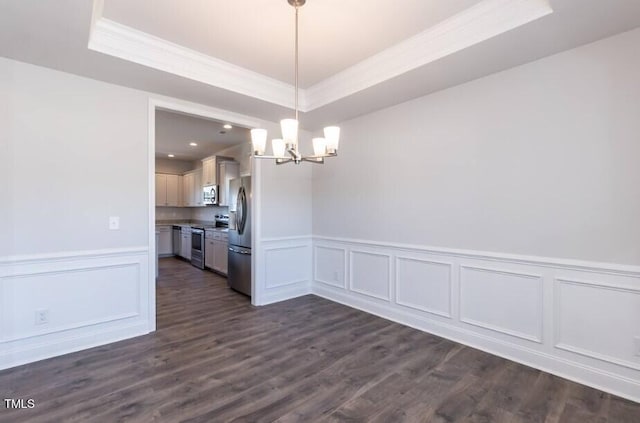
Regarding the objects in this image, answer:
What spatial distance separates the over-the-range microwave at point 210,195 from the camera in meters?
6.79

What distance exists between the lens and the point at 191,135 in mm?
5793

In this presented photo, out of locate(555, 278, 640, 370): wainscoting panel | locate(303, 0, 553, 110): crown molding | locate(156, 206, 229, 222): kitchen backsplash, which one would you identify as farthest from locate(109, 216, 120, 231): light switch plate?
locate(156, 206, 229, 222): kitchen backsplash

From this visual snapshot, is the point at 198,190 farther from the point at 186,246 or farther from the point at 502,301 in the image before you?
the point at 502,301

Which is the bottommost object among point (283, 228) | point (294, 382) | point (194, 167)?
point (294, 382)

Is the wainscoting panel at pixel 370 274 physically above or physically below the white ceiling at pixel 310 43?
below

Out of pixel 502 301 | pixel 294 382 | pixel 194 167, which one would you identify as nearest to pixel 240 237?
pixel 294 382

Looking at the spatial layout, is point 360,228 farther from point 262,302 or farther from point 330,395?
point 330,395

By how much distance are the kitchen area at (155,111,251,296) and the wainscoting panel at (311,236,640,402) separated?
202 centimetres

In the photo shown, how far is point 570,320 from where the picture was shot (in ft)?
8.16

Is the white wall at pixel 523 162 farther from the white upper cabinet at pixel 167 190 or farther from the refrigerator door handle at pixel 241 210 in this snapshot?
the white upper cabinet at pixel 167 190

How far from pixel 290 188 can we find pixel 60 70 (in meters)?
2.79

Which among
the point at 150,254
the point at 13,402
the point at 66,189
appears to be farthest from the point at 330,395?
the point at 66,189

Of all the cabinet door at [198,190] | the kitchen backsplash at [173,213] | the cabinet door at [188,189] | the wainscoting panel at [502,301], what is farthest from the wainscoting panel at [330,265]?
the kitchen backsplash at [173,213]

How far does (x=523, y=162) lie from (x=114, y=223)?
154 inches
